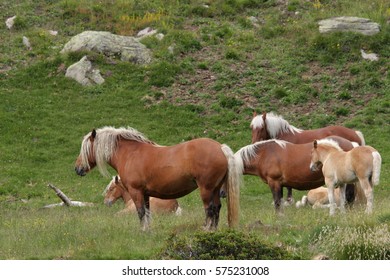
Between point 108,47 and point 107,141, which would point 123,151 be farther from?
point 108,47

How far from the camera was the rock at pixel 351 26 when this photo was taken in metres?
33.7

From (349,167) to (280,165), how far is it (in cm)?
209

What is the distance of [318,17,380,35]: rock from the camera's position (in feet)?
110

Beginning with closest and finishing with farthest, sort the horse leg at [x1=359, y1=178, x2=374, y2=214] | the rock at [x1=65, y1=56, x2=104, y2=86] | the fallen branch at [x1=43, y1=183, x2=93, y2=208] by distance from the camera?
1. the horse leg at [x1=359, y1=178, x2=374, y2=214]
2. the fallen branch at [x1=43, y1=183, x2=93, y2=208]
3. the rock at [x1=65, y1=56, x2=104, y2=86]

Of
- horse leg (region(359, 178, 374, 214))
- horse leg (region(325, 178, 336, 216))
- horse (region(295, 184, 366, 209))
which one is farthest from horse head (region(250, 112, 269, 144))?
horse leg (region(359, 178, 374, 214))

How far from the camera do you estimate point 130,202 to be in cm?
1986

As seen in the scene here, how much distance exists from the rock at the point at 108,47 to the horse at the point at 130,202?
11.9 meters

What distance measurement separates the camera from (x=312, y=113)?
96.3 feet

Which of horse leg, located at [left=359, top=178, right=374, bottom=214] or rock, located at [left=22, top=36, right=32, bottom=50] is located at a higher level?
horse leg, located at [left=359, top=178, right=374, bottom=214]

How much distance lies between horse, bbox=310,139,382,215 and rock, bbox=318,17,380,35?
17.2 meters

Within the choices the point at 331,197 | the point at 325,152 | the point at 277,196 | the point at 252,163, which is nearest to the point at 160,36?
the point at 252,163

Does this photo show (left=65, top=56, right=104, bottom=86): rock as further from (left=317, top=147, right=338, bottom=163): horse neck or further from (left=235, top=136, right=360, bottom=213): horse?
(left=317, top=147, right=338, bottom=163): horse neck

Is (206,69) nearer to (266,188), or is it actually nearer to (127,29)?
(127,29)

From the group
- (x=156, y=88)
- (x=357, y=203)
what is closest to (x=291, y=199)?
(x=357, y=203)
